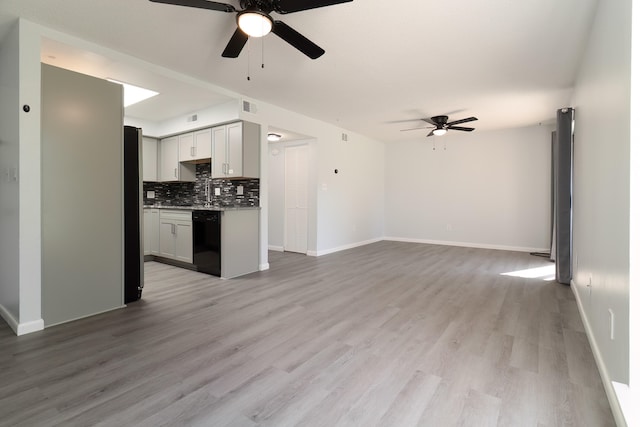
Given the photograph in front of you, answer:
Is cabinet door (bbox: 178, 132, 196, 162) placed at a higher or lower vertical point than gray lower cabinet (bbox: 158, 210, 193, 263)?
higher

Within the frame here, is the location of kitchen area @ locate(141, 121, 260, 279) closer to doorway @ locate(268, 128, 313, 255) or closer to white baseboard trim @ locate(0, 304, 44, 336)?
doorway @ locate(268, 128, 313, 255)

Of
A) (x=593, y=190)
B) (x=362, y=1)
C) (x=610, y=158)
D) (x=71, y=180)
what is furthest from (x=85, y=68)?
(x=593, y=190)

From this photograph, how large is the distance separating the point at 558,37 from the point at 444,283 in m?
2.90

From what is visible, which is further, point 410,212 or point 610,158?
point 410,212

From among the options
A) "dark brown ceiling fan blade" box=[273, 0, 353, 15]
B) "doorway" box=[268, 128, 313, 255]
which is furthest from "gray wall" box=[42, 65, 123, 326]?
"doorway" box=[268, 128, 313, 255]

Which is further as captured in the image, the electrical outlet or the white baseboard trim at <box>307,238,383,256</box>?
the white baseboard trim at <box>307,238,383,256</box>

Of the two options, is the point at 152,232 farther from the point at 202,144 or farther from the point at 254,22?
the point at 254,22

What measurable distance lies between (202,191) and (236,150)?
5.49 ft

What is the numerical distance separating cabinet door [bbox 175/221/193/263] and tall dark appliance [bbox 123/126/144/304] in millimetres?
1247

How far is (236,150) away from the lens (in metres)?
4.51

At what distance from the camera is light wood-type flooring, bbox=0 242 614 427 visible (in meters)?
1.59

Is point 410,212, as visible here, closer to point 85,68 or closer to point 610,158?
point 610,158

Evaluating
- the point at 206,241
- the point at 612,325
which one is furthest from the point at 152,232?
the point at 612,325
